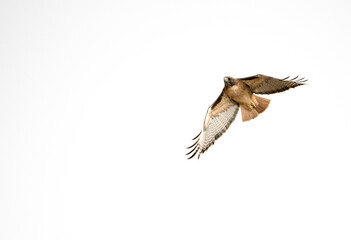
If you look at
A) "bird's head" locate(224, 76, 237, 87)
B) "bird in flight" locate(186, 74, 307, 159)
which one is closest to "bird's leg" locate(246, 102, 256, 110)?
"bird in flight" locate(186, 74, 307, 159)

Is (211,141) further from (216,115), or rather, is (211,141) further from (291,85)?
(291,85)

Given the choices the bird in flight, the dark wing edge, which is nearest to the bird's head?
the bird in flight

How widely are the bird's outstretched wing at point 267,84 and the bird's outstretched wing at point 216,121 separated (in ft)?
2.31

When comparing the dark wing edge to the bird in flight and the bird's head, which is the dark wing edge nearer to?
the bird in flight

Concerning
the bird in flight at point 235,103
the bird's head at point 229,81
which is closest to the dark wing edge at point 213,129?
the bird in flight at point 235,103

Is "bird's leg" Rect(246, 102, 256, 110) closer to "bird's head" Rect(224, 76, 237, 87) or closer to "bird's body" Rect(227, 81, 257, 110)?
"bird's body" Rect(227, 81, 257, 110)

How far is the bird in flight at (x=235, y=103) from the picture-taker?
7789mm

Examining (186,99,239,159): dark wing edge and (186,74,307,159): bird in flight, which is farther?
(186,99,239,159): dark wing edge

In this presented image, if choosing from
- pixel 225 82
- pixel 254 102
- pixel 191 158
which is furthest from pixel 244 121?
pixel 191 158

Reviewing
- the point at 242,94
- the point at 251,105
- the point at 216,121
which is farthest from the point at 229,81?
the point at 216,121

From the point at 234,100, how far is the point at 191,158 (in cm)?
176

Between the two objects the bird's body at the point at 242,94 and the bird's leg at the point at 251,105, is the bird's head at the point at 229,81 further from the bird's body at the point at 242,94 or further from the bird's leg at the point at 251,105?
the bird's leg at the point at 251,105

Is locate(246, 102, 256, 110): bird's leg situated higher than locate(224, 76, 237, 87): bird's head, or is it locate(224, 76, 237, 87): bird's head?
locate(224, 76, 237, 87): bird's head

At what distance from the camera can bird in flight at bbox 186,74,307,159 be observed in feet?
25.6
